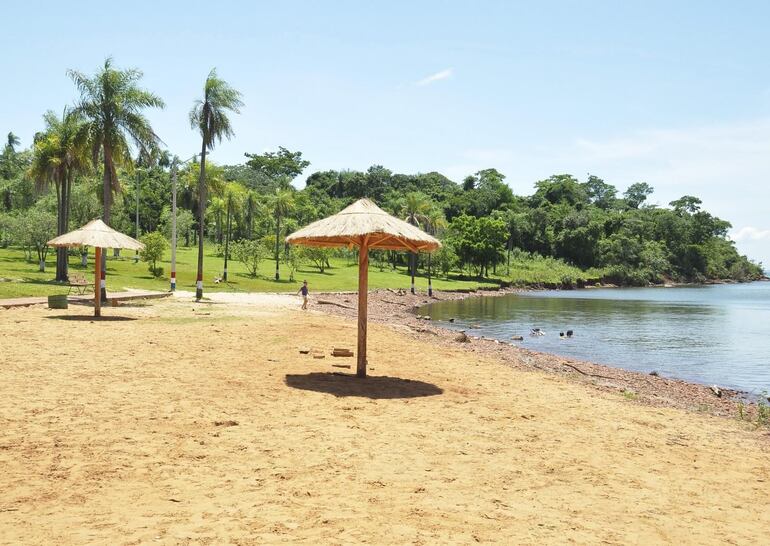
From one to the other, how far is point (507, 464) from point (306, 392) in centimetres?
474

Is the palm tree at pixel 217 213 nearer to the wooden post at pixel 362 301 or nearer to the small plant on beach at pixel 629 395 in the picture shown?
the wooden post at pixel 362 301

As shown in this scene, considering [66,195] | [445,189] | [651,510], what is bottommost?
[651,510]

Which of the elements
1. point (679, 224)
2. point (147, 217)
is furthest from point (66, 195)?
point (679, 224)

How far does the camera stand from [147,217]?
8600 centimetres

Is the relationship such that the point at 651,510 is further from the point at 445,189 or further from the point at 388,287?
the point at 445,189

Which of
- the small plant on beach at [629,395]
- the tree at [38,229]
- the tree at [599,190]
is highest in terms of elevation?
the tree at [599,190]

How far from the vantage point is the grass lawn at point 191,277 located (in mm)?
Answer: 35119

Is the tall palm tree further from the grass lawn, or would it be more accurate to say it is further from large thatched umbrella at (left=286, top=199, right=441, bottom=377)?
large thatched umbrella at (left=286, top=199, right=441, bottom=377)

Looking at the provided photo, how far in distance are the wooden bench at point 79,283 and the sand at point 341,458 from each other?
19.4 meters

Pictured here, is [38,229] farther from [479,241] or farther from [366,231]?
[479,241]

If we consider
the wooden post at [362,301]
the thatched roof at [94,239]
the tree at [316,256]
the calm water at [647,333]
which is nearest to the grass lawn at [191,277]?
Result: the tree at [316,256]

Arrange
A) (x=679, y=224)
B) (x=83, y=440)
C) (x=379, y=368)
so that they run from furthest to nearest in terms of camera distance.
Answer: (x=679, y=224) → (x=379, y=368) → (x=83, y=440)

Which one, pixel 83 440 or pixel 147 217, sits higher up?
pixel 147 217

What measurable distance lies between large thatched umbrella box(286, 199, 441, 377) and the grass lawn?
20642mm
